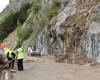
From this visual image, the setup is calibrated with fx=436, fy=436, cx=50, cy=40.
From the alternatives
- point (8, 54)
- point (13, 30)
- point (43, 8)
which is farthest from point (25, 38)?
point (8, 54)

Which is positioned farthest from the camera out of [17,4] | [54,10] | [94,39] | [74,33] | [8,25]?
[17,4]

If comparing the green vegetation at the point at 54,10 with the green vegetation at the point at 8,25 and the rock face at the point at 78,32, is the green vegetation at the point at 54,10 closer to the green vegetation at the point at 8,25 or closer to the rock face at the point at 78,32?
the rock face at the point at 78,32

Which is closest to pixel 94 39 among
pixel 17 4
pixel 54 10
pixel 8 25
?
pixel 54 10

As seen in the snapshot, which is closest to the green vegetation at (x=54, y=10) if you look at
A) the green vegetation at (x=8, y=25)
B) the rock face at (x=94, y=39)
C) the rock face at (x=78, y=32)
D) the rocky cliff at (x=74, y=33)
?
the rocky cliff at (x=74, y=33)

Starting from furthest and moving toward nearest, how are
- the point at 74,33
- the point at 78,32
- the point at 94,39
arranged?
the point at 74,33 < the point at 78,32 < the point at 94,39

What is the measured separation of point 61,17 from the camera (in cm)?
4306

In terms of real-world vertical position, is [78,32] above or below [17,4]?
below

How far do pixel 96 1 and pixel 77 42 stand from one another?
4889mm

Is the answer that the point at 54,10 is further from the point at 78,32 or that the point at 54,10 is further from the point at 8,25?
the point at 8,25

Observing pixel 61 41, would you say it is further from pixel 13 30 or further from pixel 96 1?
pixel 13 30

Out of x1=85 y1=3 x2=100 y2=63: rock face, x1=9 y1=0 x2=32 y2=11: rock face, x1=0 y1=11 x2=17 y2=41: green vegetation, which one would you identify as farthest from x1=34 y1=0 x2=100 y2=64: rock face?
x1=9 y1=0 x2=32 y2=11: rock face

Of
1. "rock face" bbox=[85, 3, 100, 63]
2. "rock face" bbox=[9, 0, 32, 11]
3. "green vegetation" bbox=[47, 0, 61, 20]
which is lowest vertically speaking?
"rock face" bbox=[85, 3, 100, 63]

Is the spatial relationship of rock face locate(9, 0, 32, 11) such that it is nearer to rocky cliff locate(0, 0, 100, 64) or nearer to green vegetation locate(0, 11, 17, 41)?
green vegetation locate(0, 11, 17, 41)

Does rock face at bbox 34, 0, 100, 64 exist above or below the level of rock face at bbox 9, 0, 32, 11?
below
